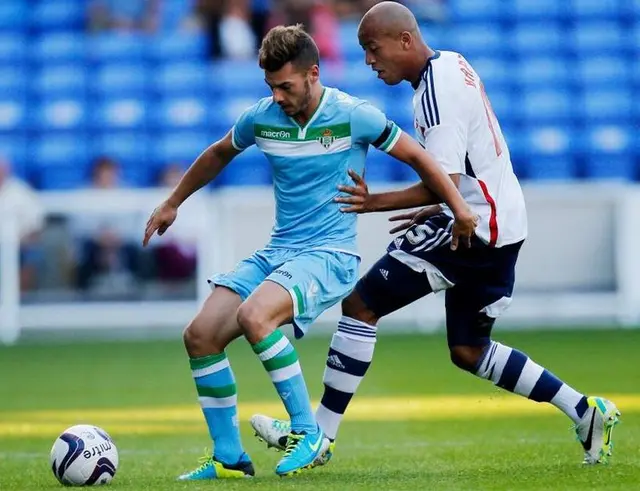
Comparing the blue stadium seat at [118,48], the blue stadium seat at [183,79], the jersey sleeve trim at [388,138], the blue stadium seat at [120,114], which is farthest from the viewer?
the blue stadium seat at [118,48]

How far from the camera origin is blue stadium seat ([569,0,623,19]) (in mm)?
20156

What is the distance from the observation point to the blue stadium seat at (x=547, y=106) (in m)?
19.0

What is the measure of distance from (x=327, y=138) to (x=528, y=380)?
4.96 feet

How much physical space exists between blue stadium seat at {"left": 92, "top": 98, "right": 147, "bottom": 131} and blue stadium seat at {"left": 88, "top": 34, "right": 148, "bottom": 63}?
74 centimetres

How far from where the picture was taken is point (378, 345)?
46.4ft

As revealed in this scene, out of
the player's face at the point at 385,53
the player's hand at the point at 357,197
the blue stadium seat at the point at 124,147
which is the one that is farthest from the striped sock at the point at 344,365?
the blue stadium seat at the point at 124,147

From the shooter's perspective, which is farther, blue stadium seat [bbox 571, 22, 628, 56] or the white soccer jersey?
blue stadium seat [bbox 571, 22, 628, 56]

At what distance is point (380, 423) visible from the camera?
902cm

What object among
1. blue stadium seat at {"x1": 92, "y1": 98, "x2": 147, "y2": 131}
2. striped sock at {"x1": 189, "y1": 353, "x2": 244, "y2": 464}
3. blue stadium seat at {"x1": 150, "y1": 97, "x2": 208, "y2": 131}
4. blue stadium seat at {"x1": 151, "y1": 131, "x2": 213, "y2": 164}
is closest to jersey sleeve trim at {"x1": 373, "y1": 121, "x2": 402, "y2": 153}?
striped sock at {"x1": 189, "y1": 353, "x2": 244, "y2": 464}

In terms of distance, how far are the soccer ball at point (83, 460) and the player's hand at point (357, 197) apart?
1.51 m

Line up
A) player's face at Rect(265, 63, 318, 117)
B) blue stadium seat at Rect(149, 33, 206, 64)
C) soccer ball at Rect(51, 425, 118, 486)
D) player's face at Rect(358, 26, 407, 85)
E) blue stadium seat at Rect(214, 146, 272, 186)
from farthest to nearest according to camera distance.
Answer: blue stadium seat at Rect(149, 33, 206, 64) < blue stadium seat at Rect(214, 146, 272, 186) < player's face at Rect(358, 26, 407, 85) < player's face at Rect(265, 63, 318, 117) < soccer ball at Rect(51, 425, 118, 486)

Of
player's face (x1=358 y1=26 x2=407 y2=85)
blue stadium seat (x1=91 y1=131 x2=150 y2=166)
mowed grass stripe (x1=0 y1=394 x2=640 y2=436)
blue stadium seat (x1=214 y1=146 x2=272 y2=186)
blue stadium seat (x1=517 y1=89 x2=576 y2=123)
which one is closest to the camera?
player's face (x1=358 y1=26 x2=407 y2=85)

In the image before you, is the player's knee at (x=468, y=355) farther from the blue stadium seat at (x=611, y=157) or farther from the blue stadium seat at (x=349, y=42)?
the blue stadium seat at (x=349, y=42)

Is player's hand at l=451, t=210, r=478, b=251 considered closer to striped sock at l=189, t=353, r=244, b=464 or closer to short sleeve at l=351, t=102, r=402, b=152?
short sleeve at l=351, t=102, r=402, b=152
